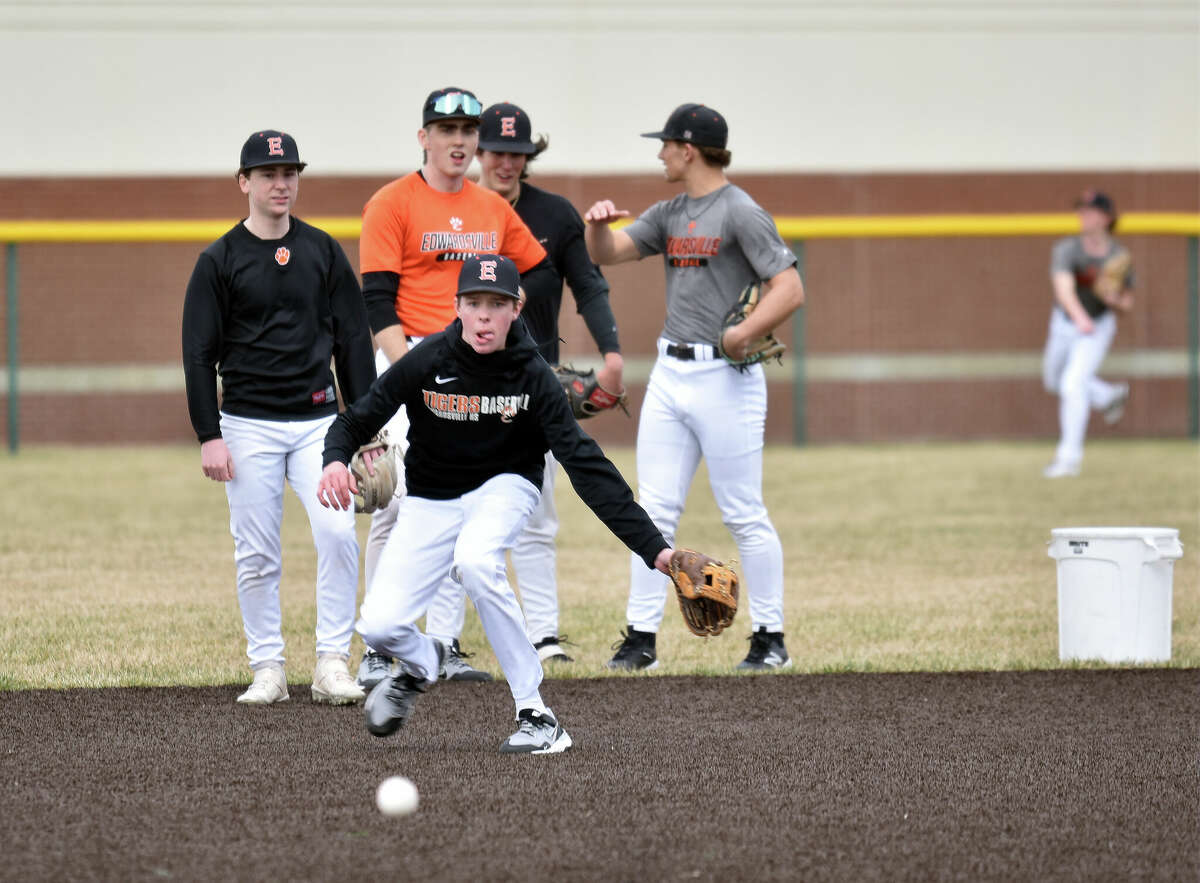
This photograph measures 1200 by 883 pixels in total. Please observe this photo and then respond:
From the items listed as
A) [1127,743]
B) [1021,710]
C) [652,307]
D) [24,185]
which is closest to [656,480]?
[1021,710]

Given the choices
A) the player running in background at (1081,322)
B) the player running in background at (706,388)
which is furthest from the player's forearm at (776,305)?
the player running in background at (1081,322)

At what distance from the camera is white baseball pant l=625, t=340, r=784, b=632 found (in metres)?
7.37

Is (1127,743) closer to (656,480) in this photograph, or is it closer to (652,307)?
(656,480)

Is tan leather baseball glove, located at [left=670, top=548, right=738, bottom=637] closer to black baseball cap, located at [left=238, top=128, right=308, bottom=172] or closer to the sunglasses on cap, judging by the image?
black baseball cap, located at [left=238, top=128, right=308, bottom=172]

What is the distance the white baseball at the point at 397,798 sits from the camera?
4.82 metres

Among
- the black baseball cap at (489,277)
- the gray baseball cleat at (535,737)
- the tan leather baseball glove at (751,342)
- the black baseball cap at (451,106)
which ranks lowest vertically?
the gray baseball cleat at (535,737)

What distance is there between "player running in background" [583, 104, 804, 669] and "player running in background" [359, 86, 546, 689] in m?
0.52

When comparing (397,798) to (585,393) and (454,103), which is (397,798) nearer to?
(454,103)

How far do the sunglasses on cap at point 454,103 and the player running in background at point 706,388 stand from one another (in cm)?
72

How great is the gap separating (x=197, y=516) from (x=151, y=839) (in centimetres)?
789

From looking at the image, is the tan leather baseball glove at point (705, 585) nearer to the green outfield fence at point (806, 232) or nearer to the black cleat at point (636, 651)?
the black cleat at point (636, 651)

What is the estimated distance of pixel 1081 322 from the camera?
14.7 m

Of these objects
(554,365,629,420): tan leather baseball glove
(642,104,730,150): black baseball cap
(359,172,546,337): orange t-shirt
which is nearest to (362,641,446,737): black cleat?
(359,172,546,337): orange t-shirt

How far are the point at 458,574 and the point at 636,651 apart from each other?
191cm
